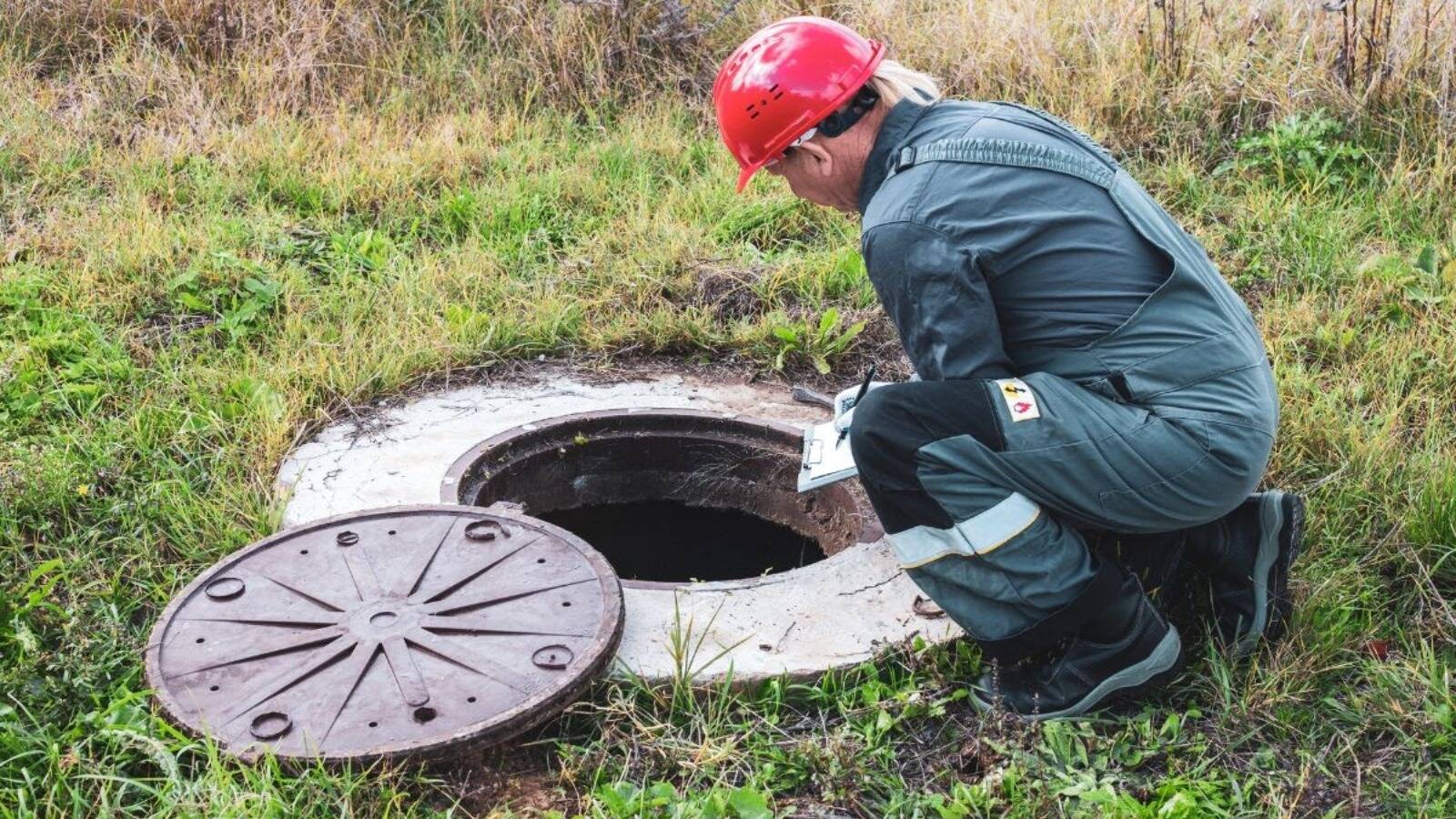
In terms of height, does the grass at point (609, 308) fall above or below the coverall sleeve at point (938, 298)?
below

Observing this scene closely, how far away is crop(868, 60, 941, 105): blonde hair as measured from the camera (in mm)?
2975

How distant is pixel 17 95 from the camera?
5.96m

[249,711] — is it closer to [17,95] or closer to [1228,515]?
[1228,515]

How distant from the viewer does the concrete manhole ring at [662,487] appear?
10.5 ft

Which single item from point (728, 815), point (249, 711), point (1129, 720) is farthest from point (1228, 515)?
point (249, 711)

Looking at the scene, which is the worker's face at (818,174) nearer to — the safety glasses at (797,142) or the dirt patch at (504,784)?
the safety glasses at (797,142)

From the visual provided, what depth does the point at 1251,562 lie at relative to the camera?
10.4ft

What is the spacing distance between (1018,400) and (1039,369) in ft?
0.47

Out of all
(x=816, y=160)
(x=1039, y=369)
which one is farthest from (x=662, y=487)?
(x=1039, y=369)

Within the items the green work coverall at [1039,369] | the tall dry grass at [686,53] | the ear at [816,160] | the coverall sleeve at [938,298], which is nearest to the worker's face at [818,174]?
the ear at [816,160]

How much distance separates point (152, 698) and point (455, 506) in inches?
32.3

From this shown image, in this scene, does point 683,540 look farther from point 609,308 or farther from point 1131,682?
point 1131,682

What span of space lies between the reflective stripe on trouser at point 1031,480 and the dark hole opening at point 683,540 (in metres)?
1.42

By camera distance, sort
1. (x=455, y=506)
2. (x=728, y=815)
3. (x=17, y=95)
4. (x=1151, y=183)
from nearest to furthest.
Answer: (x=728, y=815)
(x=455, y=506)
(x=1151, y=183)
(x=17, y=95)
